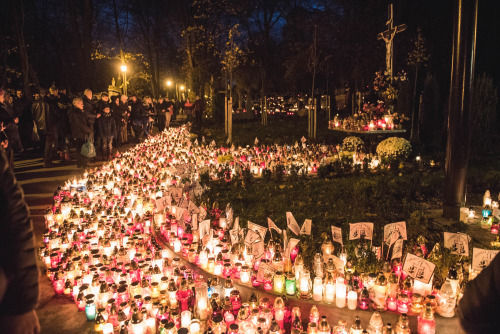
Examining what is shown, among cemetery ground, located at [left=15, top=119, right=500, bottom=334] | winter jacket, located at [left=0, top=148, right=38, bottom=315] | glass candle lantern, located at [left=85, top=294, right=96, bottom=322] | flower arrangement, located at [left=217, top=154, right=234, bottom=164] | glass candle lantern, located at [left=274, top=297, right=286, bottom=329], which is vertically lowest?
glass candle lantern, located at [left=85, top=294, right=96, bottom=322]

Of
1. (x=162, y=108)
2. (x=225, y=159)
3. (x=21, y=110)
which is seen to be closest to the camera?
(x=225, y=159)

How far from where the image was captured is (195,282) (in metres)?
4.61

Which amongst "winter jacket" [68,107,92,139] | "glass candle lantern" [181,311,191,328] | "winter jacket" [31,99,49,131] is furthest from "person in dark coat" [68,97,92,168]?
"glass candle lantern" [181,311,191,328]

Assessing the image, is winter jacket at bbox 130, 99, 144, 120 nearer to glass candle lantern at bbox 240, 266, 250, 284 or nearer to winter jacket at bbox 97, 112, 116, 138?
winter jacket at bbox 97, 112, 116, 138

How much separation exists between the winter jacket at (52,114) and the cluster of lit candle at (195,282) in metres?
5.12

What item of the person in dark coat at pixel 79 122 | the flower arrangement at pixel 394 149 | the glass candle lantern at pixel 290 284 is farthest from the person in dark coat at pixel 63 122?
the glass candle lantern at pixel 290 284

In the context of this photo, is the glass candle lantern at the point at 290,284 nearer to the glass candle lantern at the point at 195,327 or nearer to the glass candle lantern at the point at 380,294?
the glass candle lantern at the point at 380,294

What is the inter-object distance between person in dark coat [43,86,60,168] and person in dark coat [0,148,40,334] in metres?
9.98

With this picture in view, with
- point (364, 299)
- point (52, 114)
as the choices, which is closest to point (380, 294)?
point (364, 299)

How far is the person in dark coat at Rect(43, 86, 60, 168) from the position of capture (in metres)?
10.8

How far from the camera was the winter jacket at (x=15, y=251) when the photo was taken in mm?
1771

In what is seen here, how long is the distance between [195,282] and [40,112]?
8622mm

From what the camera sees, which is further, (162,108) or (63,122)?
(162,108)

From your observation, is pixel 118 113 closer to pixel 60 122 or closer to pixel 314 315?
pixel 60 122
